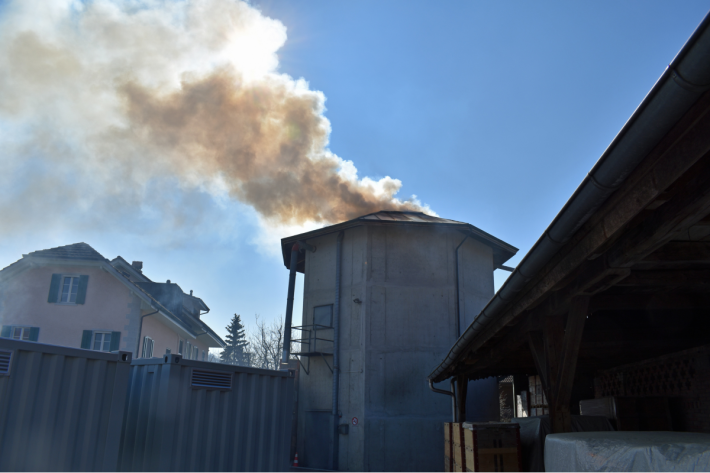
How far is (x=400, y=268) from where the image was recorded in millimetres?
20547

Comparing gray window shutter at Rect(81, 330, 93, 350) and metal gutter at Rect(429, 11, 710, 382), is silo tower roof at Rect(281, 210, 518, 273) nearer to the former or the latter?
gray window shutter at Rect(81, 330, 93, 350)

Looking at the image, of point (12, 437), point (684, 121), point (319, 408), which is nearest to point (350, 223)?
point (319, 408)

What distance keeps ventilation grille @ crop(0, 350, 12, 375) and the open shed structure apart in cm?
505

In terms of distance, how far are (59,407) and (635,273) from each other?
6.13m

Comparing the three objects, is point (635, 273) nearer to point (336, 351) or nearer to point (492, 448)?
point (492, 448)

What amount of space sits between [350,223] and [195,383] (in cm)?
1444

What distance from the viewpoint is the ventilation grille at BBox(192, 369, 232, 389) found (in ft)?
22.1

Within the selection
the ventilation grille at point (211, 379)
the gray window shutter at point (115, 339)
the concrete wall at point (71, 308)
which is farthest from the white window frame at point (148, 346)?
the ventilation grille at point (211, 379)

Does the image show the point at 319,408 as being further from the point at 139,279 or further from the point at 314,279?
the point at 139,279

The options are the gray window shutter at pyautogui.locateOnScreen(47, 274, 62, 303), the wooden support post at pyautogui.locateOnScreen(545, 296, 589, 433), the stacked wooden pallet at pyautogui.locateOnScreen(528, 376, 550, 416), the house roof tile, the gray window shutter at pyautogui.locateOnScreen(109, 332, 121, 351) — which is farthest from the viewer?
the house roof tile

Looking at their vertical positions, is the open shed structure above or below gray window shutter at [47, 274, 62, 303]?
below

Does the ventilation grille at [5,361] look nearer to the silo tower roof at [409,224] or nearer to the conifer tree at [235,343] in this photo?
the silo tower roof at [409,224]

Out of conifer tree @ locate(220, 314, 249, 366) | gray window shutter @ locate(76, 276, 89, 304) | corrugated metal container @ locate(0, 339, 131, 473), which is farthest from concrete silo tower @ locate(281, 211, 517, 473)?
conifer tree @ locate(220, 314, 249, 366)

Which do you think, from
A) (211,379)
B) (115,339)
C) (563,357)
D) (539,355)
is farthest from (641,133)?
(115,339)
